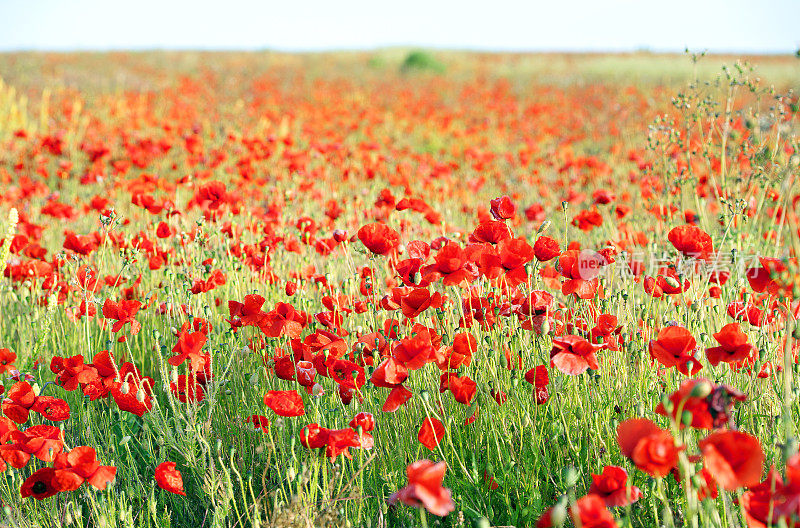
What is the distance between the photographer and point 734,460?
96 cm

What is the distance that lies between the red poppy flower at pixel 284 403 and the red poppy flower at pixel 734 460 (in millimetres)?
876

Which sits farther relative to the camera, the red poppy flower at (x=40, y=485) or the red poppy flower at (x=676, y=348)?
the red poppy flower at (x=40, y=485)

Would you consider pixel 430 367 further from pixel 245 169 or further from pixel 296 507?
pixel 245 169

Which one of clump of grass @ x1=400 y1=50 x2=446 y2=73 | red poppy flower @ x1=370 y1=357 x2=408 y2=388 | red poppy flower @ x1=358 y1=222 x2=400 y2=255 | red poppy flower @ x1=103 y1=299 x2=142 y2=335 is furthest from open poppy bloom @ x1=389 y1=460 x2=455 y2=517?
clump of grass @ x1=400 y1=50 x2=446 y2=73

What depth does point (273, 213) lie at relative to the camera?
3025 millimetres

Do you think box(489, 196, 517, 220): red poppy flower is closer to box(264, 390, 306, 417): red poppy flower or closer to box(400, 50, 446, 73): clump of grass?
box(264, 390, 306, 417): red poppy flower

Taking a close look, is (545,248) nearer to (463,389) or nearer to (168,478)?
(463,389)

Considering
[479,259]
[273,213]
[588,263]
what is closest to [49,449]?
[479,259]

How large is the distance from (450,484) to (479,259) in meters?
0.60

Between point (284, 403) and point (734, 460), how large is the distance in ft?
3.05

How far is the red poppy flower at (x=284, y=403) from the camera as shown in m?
1.45

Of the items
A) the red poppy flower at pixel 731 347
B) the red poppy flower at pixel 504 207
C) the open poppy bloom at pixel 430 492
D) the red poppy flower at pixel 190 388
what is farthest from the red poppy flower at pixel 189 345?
the red poppy flower at pixel 731 347

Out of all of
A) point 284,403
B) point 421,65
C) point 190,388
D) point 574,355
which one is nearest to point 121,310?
point 190,388

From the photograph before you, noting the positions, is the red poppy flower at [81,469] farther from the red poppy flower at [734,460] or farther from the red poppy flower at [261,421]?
the red poppy flower at [734,460]
